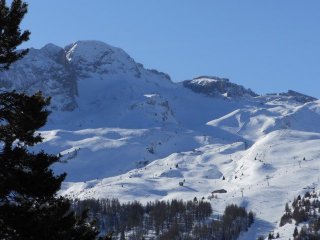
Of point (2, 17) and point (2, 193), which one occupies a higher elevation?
point (2, 17)

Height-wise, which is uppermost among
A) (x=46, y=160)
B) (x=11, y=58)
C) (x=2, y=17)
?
(x=2, y=17)

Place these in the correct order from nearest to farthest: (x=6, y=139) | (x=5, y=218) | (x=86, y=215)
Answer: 1. (x=5, y=218)
2. (x=6, y=139)
3. (x=86, y=215)

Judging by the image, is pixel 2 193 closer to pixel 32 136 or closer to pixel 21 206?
pixel 21 206

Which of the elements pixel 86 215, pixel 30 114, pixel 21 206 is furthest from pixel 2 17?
pixel 86 215

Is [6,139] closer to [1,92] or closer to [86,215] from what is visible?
[1,92]

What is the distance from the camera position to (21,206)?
65.8 feet

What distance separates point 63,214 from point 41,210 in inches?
49.5

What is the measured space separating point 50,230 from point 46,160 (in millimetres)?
2391

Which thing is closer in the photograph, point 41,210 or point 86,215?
point 41,210

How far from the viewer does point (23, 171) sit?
20547 millimetres

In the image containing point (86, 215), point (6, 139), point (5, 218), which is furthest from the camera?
point (86, 215)

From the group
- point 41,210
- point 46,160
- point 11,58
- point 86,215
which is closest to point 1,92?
point 11,58

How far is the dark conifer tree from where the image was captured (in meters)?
19.8

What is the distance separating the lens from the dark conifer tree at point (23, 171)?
19.8m
